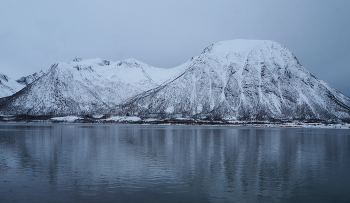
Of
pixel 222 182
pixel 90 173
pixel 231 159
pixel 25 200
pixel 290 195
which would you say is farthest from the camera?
pixel 231 159

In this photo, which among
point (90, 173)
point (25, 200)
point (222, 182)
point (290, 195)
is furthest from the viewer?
point (90, 173)

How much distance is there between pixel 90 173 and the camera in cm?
3538

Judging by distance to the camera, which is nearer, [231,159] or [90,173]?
[90,173]

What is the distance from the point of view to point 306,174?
1446 inches

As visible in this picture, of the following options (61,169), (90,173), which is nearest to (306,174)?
(90,173)

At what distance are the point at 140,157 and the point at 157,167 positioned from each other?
334 inches

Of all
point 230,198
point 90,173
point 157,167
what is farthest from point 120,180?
point 230,198

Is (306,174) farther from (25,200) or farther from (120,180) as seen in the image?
(25,200)

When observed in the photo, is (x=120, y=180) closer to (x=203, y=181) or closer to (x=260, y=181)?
(x=203, y=181)

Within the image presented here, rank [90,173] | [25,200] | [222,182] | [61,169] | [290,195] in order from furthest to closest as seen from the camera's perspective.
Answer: [61,169]
[90,173]
[222,182]
[290,195]
[25,200]

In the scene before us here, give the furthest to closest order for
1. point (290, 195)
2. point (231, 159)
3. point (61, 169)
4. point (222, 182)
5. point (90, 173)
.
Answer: point (231, 159) → point (61, 169) → point (90, 173) → point (222, 182) → point (290, 195)

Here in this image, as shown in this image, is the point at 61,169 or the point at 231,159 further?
the point at 231,159

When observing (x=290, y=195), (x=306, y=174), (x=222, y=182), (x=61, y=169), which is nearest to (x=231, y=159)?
(x=306, y=174)

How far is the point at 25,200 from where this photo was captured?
25.0 m
